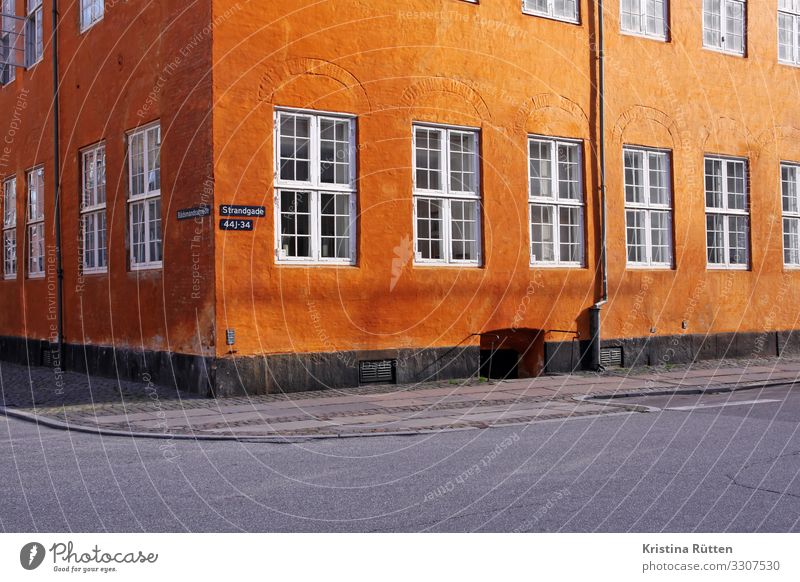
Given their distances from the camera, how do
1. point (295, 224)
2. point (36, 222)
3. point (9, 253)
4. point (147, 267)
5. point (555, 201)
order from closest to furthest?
point (295, 224)
point (147, 267)
point (555, 201)
point (36, 222)
point (9, 253)

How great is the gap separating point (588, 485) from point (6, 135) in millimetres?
20716

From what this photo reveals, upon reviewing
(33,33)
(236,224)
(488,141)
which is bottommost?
(236,224)

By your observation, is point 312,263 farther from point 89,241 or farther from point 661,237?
point 661,237

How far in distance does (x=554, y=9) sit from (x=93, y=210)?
9.70 metres

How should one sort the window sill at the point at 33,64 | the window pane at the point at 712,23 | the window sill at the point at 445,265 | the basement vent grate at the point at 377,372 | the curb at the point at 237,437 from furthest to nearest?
the window sill at the point at 33,64, the window pane at the point at 712,23, the window sill at the point at 445,265, the basement vent grate at the point at 377,372, the curb at the point at 237,437

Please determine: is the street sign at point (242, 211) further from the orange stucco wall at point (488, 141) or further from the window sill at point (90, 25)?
the window sill at point (90, 25)

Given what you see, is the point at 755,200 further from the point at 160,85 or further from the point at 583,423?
the point at 160,85

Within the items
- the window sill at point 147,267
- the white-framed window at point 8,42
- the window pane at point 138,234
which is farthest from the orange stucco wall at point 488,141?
the white-framed window at point 8,42

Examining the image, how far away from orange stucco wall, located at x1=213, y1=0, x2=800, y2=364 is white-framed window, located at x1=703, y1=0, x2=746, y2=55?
0.90ft

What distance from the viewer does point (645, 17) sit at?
1941 cm

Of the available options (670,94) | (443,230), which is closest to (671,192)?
(670,94)

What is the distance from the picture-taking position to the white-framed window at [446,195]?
1622cm

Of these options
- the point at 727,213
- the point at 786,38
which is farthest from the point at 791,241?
the point at 786,38

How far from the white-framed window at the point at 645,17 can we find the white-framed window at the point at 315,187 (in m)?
7.04
